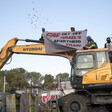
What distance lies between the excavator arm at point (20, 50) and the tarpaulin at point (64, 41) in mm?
302

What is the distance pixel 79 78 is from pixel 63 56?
2003 millimetres

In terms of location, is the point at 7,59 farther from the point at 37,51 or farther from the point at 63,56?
the point at 63,56

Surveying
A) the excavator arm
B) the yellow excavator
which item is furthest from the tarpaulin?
the yellow excavator

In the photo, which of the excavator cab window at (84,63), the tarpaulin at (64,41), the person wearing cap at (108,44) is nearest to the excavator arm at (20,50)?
the tarpaulin at (64,41)

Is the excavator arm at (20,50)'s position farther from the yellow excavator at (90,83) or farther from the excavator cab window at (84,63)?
the yellow excavator at (90,83)

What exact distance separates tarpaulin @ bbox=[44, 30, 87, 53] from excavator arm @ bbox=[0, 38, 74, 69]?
302 millimetres

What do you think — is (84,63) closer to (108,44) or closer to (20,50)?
(108,44)

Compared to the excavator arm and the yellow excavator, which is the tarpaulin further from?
the yellow excavator

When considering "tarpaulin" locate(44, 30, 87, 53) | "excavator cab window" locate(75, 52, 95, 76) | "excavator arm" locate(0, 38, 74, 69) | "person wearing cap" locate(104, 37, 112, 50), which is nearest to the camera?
"excavator cab window" locate(75, 52, 95, 76)

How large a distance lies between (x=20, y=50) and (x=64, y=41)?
8.23 feet

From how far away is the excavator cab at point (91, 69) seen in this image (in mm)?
9359

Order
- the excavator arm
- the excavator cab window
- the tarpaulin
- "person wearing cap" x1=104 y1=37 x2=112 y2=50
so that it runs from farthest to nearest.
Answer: the excavator arm
the tarpaulin
"person wearing cap" x1=104 y1=37 x2=112 y2=50
the excavator cab window

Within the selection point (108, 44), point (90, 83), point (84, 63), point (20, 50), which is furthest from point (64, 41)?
point (90, 83)

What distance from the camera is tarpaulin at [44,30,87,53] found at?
10859 mm
